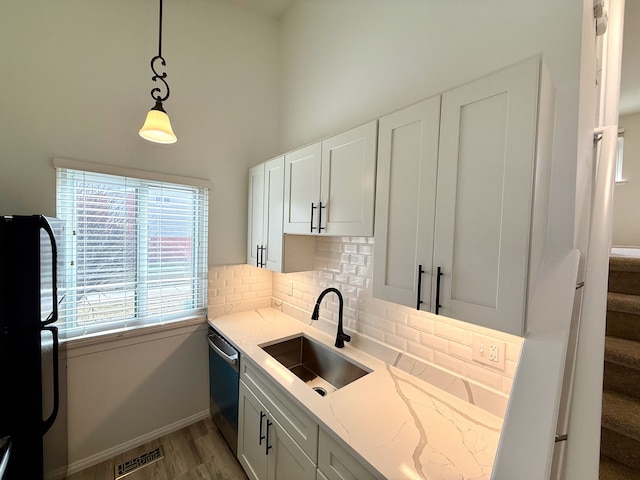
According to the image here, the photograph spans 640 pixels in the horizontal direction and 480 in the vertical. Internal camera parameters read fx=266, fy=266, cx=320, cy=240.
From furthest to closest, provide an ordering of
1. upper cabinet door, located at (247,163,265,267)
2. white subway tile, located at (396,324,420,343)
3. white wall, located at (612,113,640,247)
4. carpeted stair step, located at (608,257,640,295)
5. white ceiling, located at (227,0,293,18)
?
white wall, located at (612,113,640,247)
white ceiling, located at (227,0,293,18)
upper cabinet door, located at (247,163,265,267)
white subway tile, located at (396,324,420,343)
carpeted stair step, located at (608,257,640,295)

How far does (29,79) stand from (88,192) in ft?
2.36

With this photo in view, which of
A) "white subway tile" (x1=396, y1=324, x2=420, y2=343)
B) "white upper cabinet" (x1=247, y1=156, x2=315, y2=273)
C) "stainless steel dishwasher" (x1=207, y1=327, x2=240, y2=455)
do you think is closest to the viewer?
"white subway tile" (x1=396, y1=324, x2=420, y2=343)

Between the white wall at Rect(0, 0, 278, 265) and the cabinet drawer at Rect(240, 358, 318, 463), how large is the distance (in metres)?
1.08

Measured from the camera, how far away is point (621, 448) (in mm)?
979

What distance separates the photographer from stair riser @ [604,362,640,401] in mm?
1125

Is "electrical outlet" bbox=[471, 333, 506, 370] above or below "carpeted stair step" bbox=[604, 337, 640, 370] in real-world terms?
below

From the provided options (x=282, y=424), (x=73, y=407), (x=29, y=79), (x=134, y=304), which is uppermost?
(x=29, y=79)

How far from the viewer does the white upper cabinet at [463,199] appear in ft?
2.96

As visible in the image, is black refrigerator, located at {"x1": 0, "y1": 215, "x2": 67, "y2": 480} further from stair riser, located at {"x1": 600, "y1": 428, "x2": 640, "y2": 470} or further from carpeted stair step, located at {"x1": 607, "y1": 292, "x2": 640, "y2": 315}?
carpeted stair step, located at {"x1": 607, "y1": 292, "x2": 640, "y2": 315}

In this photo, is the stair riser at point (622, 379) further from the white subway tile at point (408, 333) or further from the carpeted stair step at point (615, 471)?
the white subway tile at point (408, 333)

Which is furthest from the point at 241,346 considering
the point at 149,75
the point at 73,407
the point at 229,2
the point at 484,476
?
the point at 229,2

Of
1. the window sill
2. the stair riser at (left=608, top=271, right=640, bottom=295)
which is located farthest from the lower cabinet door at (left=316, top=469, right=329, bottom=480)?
the stair riser at (left=608, top=271, right=640, bottom=295)

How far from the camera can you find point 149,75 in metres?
2.03

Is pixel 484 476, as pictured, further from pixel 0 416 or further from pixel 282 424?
pixel 0 416
